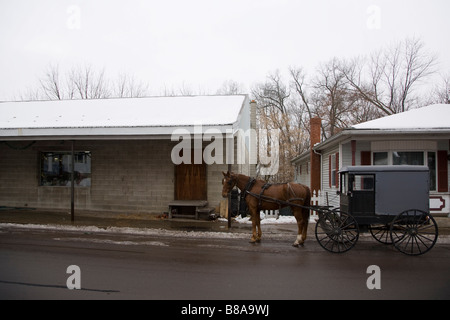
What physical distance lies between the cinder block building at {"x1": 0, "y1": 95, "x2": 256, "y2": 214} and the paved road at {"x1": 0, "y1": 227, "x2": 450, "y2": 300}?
476cm

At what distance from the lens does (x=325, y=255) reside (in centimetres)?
768

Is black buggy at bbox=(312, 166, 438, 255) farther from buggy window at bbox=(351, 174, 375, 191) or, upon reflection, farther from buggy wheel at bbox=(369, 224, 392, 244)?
buggy wheel at bbox=(369, 224, 392, 244)

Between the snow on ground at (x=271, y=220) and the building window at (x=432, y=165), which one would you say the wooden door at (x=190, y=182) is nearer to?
the snow on ground at (x=271, y=220)

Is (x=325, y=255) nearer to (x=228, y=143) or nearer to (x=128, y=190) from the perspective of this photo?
(x=228, y=143)

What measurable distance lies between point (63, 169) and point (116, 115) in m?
3.80

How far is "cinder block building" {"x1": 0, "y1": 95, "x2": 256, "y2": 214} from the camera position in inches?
512

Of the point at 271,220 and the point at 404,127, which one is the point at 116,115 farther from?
the point at 404,127

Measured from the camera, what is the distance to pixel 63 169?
1575 centimetres

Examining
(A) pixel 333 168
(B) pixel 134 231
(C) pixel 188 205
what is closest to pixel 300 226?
(B) pixel 134 231

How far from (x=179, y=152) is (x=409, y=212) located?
9.21 meters

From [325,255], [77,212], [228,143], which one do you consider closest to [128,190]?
[77,212]

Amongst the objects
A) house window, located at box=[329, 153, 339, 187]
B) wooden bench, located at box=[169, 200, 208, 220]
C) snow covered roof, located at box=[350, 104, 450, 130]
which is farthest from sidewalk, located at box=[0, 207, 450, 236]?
house window, located at box=[329, 153, 339, 187]

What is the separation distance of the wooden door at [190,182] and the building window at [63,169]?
418 centimetres

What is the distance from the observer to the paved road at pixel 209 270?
5.06m
